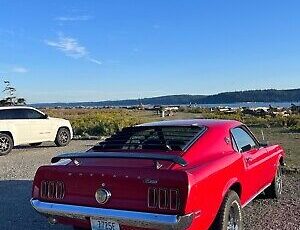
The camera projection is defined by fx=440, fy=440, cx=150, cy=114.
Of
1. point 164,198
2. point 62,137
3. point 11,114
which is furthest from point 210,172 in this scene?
point 62,137

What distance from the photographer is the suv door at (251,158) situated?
582 centimetres

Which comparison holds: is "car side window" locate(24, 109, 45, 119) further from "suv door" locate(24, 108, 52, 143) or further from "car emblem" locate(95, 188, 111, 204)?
"car emblem" locate(95, 188, 111, 204)

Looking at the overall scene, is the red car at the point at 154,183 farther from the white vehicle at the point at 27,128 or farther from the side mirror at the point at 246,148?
the white vehicle at the point at 27,128

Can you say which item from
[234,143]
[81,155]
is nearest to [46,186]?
[81,155]

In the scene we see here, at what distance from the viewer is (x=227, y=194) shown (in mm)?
4977

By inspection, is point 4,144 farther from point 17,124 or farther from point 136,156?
point 136,156

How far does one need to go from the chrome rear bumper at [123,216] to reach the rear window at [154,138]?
104cm

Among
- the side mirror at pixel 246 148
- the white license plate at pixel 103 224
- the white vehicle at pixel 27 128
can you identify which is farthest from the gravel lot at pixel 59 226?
the white vehicle at pixel 27 128

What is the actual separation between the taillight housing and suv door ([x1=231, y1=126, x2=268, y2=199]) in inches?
70.9

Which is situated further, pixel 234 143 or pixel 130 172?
pixel 234 143

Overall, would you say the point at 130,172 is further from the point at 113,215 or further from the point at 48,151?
the point at 48,151

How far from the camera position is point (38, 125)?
1641 centimetres

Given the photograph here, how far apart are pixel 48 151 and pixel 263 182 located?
1051 cm

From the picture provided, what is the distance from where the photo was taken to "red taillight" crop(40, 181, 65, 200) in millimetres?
4768
